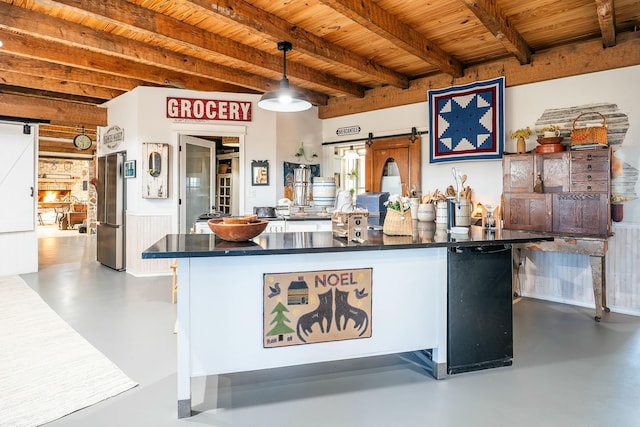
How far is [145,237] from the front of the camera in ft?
19.0

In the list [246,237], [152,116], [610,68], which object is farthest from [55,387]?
[610,68]

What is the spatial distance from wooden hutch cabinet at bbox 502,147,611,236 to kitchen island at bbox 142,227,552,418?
1.84 m

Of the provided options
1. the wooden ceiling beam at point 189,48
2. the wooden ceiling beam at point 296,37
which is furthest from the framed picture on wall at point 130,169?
the wooden ceiling beam at point 296,37

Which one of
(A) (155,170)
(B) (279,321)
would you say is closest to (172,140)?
(A) (155,170)

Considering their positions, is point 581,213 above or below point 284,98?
below

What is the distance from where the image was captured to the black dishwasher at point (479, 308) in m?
2.61

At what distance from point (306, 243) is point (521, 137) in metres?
3.43

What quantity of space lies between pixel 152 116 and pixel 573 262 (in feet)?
18.8

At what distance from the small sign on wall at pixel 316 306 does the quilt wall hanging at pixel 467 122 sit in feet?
10.8

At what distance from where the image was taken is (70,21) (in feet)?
13.2

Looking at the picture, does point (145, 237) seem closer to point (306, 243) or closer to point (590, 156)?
point (306, 243)

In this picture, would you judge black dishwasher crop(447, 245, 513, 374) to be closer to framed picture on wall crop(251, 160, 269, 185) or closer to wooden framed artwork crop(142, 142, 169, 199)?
framed picture on wall crop(251, 160, 269, 185)

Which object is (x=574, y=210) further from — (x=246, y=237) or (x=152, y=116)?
(x=152, y=116)

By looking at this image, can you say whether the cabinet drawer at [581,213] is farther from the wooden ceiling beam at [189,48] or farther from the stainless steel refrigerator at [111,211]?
the stainless steel refrigerator at [111,211]
